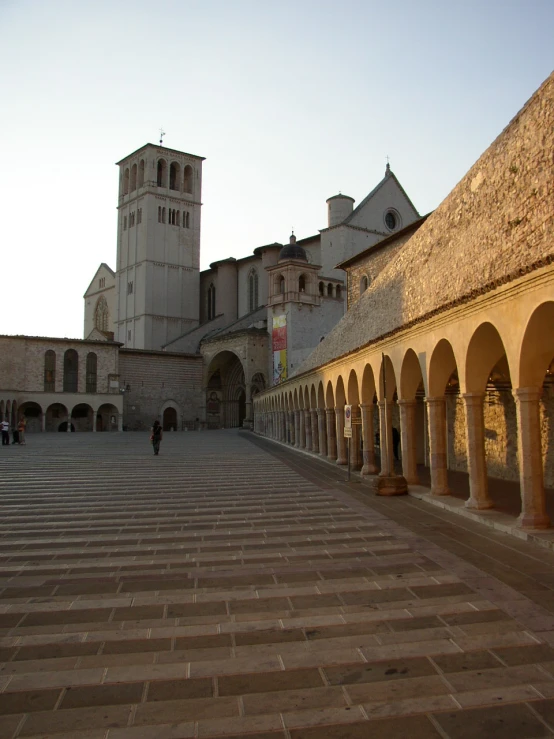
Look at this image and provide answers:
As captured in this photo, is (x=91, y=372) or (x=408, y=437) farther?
(x=91, y=372)

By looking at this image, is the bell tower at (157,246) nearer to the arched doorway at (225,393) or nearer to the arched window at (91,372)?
the arched doorway at (225,393)

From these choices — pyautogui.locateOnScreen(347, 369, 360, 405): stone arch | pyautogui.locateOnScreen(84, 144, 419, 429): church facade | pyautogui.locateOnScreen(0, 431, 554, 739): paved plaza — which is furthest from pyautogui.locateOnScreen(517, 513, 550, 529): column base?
pyautogui.locateOnScreen(84, 144, 419, 429): church facade

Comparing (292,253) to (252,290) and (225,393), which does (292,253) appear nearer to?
(252,290)

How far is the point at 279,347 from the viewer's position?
174 ft

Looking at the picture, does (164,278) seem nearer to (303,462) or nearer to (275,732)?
(303,462)

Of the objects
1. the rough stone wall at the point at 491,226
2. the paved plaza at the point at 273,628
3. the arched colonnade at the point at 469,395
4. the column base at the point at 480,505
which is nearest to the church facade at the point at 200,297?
the arched colonnade at the point at 469,395

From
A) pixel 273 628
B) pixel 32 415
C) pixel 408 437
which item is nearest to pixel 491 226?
pixel 408 437

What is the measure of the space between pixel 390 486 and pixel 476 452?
2561mm

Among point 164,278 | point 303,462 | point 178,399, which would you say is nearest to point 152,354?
point 178,399

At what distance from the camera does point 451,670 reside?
160 inches

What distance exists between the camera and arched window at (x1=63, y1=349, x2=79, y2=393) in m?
50.7

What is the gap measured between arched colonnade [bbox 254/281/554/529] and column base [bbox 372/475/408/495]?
712mm

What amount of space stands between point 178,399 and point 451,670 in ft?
181

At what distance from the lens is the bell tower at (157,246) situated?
63125 mm
